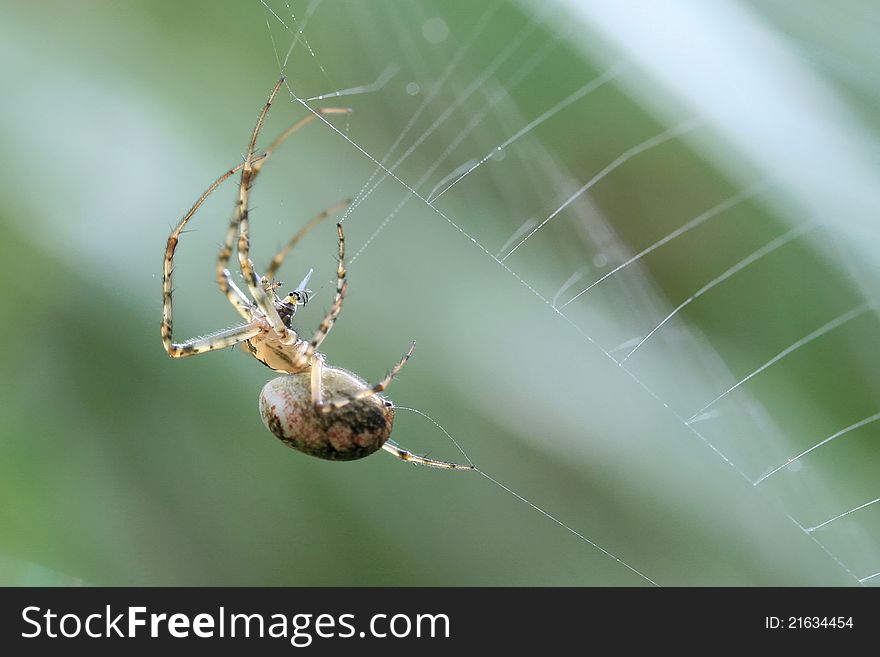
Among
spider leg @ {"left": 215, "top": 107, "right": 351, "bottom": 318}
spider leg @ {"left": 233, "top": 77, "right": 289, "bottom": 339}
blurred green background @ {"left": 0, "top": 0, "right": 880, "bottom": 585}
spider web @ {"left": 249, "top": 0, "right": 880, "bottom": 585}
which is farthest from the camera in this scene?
blurred green background @ {"left": 0, "top": 0, "right": 880, "bottom": 585}

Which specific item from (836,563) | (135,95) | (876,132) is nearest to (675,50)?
(876,132)

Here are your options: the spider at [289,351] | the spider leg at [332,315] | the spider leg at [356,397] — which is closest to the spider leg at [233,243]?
the spider at [289,351]

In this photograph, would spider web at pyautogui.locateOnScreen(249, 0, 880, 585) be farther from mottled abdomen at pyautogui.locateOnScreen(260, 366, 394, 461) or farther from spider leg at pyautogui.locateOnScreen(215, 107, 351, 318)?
mottled abdomen at pyautogui.locateOnScreen(260, 366, 394, 461)

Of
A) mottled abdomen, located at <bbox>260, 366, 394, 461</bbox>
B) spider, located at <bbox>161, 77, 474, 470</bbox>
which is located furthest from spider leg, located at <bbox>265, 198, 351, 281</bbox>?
mottled abdomen, located at <bbox>260, 366, 394, 461</bbox>

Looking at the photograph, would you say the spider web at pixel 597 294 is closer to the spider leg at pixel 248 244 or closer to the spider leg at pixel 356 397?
the spider leg at pixel 248 244

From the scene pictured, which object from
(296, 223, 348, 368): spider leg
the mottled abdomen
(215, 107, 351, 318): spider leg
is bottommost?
the mottled abdomen

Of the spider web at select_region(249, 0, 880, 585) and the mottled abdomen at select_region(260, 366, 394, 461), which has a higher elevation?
the spider web at select_region(249, 0, 880, 585)

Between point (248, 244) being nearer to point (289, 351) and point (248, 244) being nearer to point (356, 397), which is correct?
point (289, 351)

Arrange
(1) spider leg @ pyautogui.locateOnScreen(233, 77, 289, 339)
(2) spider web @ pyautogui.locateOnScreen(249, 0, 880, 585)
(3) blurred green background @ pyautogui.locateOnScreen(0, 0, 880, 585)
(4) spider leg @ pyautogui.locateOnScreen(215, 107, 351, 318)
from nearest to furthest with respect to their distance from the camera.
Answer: (4) spider leg @ pyautogui.locateOnScreen(215, 107, 351, 318) < (1) spider leg @ pyautogui.locateOnScreen(233, 77, 289, 339) < (2) spider web @ pyautogui.locateOnScreen(249, 0, 880, 585) < (3) blurred green background @ pyautogui.locateOnScreen(0, 0, 880, 585)
